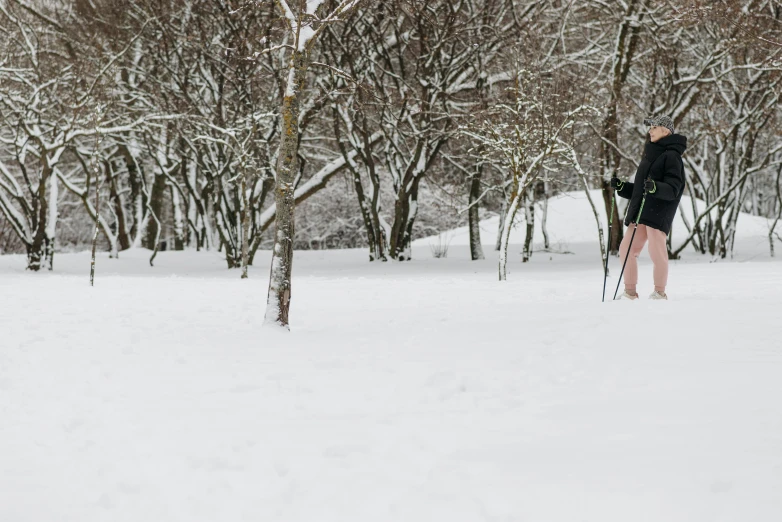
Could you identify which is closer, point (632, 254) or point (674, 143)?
point (674, 143)

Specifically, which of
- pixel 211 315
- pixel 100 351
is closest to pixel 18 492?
pixel 100 351

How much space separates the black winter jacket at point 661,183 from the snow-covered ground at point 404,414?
86cm

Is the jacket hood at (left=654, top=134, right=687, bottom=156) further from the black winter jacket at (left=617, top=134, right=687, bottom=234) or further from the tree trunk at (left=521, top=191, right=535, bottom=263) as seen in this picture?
the tree trunk at (left=521, top=191, right=535, bottom=263)

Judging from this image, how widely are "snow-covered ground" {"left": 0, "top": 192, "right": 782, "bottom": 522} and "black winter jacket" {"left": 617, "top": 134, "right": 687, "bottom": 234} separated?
2.81 ft

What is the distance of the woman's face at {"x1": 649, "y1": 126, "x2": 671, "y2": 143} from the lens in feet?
23.3

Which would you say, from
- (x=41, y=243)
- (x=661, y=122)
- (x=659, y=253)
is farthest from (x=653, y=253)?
(x=41, y=243)

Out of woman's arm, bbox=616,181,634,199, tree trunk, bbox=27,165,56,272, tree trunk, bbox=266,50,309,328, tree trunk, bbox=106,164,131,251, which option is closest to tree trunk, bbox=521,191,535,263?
woman's arm, bbox=616,181,634,199

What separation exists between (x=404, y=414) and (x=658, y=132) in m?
4.57

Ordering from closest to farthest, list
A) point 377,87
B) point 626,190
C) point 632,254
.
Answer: point 632,254
point 626,190
point 377,87

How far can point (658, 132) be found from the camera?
714cm

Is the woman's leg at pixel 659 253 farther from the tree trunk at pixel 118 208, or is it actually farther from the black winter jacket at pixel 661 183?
the tree trunk at pixel 118 208

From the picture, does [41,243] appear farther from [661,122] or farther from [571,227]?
[571,227]

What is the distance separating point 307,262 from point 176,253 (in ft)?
14.0

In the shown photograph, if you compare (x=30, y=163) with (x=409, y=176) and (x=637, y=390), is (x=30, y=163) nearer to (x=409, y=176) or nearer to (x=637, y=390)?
(x=409, y=176)
